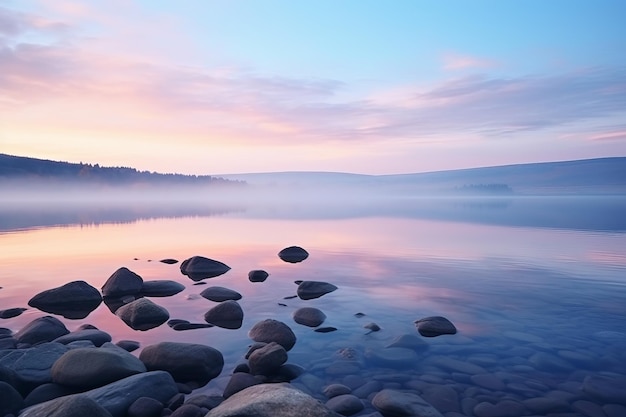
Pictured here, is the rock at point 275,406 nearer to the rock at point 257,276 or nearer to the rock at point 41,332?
the rock at point 41,332

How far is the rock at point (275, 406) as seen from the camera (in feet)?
21.9

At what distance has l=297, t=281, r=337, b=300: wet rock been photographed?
1775 centimetres

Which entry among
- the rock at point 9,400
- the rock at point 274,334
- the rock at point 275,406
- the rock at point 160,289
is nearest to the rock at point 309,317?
the rock at point 274,334

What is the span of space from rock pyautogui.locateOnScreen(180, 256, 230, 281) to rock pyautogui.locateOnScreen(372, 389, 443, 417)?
50.0 feet

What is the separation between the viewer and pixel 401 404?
26.7ft

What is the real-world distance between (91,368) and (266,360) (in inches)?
144

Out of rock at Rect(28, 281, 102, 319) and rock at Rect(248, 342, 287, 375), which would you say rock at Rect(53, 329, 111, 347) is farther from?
rock at Rect(248, 342, 287, 375)

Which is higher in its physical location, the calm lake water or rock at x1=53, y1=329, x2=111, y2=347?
rock at x1=53, y1=329, x2=111, y2=347

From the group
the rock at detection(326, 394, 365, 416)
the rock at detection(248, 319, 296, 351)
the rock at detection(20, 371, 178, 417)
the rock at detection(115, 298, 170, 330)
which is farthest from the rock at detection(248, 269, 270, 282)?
the rock at detection(326, 394, 365, 416)

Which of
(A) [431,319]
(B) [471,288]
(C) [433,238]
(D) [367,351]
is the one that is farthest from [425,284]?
(C) [433,238]

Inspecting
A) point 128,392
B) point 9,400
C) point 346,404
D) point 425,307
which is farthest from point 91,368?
point 425,307

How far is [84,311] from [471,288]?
1590cm

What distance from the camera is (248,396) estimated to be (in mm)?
7227

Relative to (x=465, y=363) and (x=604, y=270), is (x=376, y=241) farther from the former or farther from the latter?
(x=465, y=363)
